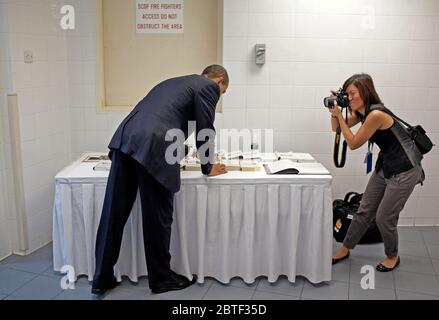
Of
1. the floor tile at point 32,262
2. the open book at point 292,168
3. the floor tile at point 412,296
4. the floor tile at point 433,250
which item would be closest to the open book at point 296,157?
the open book at point 292,168

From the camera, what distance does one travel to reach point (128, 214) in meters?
3.14

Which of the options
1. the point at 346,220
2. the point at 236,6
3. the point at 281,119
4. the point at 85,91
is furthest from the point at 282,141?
the point at 85,91

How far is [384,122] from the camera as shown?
3.20m

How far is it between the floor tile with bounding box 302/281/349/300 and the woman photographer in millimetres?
434

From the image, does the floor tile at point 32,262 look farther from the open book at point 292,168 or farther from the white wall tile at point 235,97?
the white wall tile at point 235,97

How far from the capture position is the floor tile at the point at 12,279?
3.23m

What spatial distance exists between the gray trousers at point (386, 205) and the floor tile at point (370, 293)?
40 centimetres

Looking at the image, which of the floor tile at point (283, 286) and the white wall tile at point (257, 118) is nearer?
the floor tile at point (283, 286)

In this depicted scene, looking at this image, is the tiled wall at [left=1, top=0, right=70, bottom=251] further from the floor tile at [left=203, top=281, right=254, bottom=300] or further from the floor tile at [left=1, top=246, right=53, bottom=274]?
the floor tile at [left=203, top=281, right=254, bottom=300]

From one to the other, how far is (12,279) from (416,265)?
2.92m

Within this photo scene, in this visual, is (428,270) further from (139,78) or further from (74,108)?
(74,108)

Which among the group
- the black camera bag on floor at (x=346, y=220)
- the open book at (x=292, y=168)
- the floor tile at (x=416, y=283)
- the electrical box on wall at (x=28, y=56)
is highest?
the electrical box on wall at (x=28, y=56)

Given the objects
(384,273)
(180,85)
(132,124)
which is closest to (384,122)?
(384,273)

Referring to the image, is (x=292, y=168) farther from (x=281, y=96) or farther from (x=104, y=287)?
(x=104, y=287)
